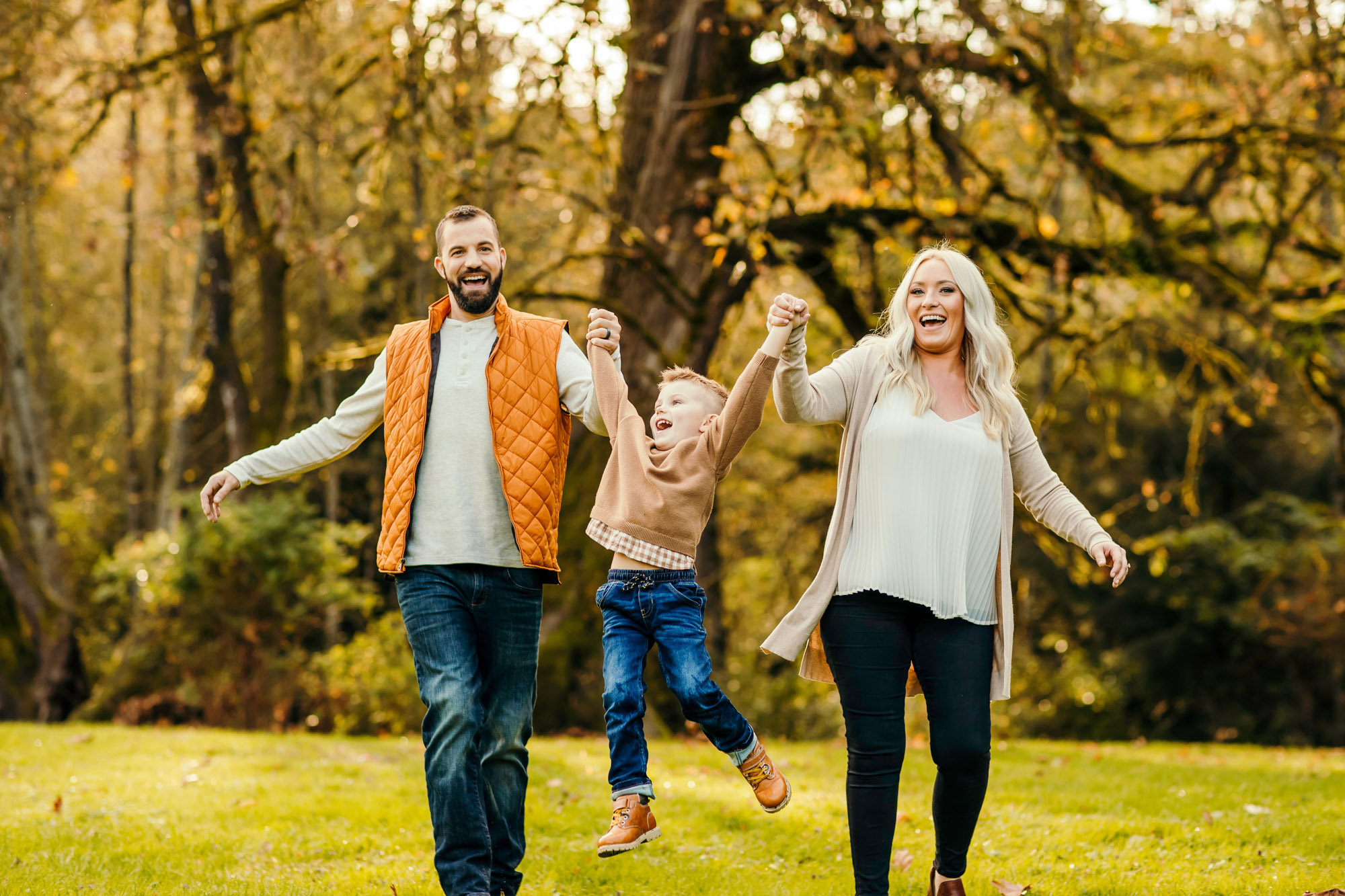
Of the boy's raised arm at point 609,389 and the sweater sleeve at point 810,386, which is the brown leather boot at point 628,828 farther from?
the sweater sleeve at point 810,386

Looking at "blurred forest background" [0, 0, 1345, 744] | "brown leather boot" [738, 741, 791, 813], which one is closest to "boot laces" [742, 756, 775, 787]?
"brown leather boot" [738, 741, 791, 813]

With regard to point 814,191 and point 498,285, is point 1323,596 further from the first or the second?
point 498,285

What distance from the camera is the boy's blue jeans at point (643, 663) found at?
351cm

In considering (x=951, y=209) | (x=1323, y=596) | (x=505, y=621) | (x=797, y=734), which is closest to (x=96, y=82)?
(x=951, y=209)

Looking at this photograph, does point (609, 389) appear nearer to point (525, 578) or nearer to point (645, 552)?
point (645, 552)

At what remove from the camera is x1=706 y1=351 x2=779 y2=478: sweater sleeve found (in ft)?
11.6

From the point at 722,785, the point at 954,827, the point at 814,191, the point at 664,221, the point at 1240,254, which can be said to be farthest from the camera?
the point at 1240,254

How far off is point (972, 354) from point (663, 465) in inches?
42.1

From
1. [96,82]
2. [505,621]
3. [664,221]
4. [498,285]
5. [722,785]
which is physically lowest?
[722,785]

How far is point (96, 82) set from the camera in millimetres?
9016

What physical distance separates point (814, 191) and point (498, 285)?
5.25 meters

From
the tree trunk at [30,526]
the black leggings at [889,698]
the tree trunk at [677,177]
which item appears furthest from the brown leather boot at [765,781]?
the tree trunk at [30,526]

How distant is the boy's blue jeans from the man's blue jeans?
309mm

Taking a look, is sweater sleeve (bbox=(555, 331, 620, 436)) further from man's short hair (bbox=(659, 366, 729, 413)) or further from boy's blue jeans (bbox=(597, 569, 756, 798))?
boy's blue jeans (bbox=(597, 569, 756, 798))
